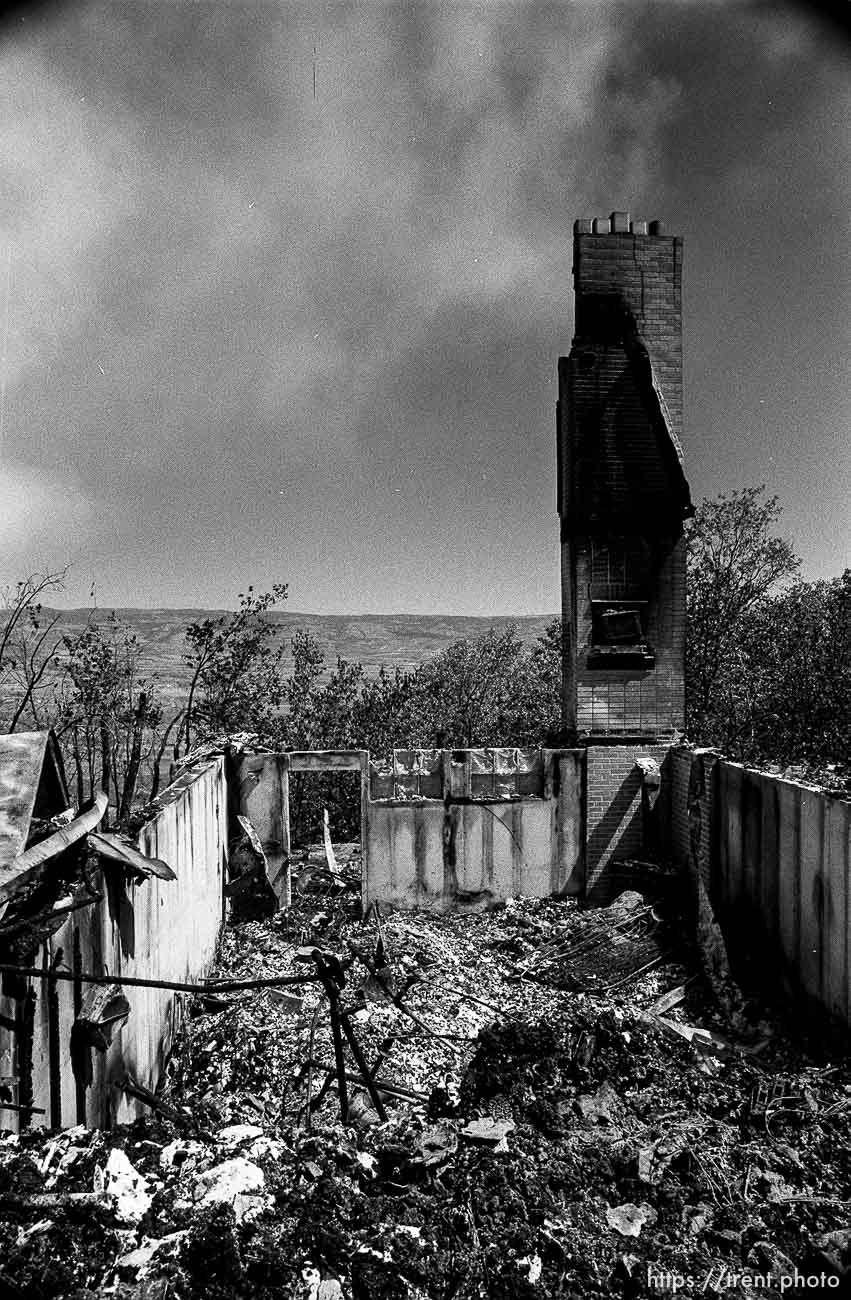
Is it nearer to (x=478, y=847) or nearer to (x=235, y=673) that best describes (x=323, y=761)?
(x=478, y=847)

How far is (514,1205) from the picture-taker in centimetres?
315

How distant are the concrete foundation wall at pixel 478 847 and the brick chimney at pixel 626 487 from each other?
3.61 ft

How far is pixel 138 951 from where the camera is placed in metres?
5.05

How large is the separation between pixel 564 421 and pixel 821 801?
20.1ft

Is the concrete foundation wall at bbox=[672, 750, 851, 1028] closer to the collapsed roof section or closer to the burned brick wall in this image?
the burned brick wall

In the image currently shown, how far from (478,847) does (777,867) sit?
3854mm

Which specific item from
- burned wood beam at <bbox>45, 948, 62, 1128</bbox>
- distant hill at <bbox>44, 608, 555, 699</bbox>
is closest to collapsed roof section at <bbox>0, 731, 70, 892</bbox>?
burned wood beam at <bbox>45, 948, 62, 1128</bbox>

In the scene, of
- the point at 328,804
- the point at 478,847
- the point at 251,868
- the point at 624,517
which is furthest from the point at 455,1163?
the point at 328,804

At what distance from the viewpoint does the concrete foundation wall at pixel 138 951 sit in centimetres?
333

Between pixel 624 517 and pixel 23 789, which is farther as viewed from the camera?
pixel 624 517

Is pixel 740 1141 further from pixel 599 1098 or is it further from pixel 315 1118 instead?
pixel 315 1118

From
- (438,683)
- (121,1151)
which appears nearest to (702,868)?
(121,1151)

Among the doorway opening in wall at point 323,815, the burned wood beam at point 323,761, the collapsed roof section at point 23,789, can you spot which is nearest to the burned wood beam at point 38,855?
the collapsed roof section at point 23,789

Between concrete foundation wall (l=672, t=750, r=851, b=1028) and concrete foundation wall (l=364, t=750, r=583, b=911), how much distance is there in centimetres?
145
